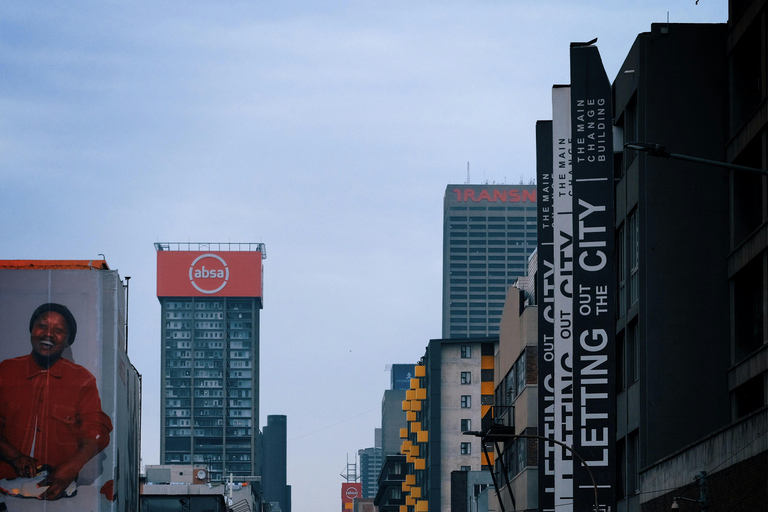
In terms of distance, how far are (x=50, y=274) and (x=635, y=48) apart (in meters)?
49.0

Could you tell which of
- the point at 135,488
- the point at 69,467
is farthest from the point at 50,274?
the point at 135,488

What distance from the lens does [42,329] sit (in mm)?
84688

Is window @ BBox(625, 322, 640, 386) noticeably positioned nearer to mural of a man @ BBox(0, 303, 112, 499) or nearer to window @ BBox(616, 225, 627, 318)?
window @ BBox(616, 225, 627, 318)

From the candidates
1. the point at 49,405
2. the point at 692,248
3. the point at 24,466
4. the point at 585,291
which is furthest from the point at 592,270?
the point at 24,466

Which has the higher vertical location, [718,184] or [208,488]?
[718,184]

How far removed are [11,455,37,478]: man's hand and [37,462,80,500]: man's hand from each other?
115cm

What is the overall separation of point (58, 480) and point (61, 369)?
7.44 meters

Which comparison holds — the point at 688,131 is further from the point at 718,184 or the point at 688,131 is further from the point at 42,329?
the point at 42,329

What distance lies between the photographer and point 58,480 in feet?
271

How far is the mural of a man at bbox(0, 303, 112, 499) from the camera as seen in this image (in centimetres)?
8381

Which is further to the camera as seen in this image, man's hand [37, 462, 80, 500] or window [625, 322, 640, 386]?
man's hand [37, 462, 80, 500]

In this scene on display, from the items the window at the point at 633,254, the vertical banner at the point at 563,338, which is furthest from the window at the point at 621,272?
the vertical banner at the point at 563,338

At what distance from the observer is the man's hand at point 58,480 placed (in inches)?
3238

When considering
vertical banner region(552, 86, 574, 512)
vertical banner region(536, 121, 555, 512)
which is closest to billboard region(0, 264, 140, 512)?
vertical banner region(536, 121, 555, 512)
